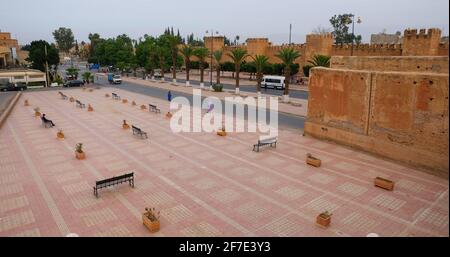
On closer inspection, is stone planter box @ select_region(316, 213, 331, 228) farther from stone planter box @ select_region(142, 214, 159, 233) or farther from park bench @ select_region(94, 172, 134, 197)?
park bench @ select_region(94, 172, 134, 197)

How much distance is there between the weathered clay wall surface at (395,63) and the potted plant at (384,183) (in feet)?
15.9

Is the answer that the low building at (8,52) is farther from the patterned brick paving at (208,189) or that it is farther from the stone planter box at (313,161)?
the stone planter box at (313,161)

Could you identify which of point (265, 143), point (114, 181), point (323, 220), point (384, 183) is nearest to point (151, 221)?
point (114, 181)

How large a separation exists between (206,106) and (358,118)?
15.7 m

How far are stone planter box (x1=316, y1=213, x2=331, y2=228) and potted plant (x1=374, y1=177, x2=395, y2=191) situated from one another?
3.95 meters

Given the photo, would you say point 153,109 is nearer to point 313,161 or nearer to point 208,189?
point 313,161

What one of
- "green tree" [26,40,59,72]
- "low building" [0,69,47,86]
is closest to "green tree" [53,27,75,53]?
"green tree" [26,40,59,72]

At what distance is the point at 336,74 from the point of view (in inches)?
701

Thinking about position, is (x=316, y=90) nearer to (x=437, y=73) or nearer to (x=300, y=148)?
(x=300, y=148)

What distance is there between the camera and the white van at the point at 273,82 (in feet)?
144

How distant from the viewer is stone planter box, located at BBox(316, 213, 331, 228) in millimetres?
9797

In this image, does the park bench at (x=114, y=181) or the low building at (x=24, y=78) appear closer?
the park bench at (x=114, y=181)

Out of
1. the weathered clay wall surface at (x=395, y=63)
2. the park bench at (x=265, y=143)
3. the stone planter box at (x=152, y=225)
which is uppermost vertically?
the weathered clay wall surface at (x=395, y=63)

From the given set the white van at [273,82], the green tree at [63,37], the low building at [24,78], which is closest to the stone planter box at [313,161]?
the white van at [273,82]
